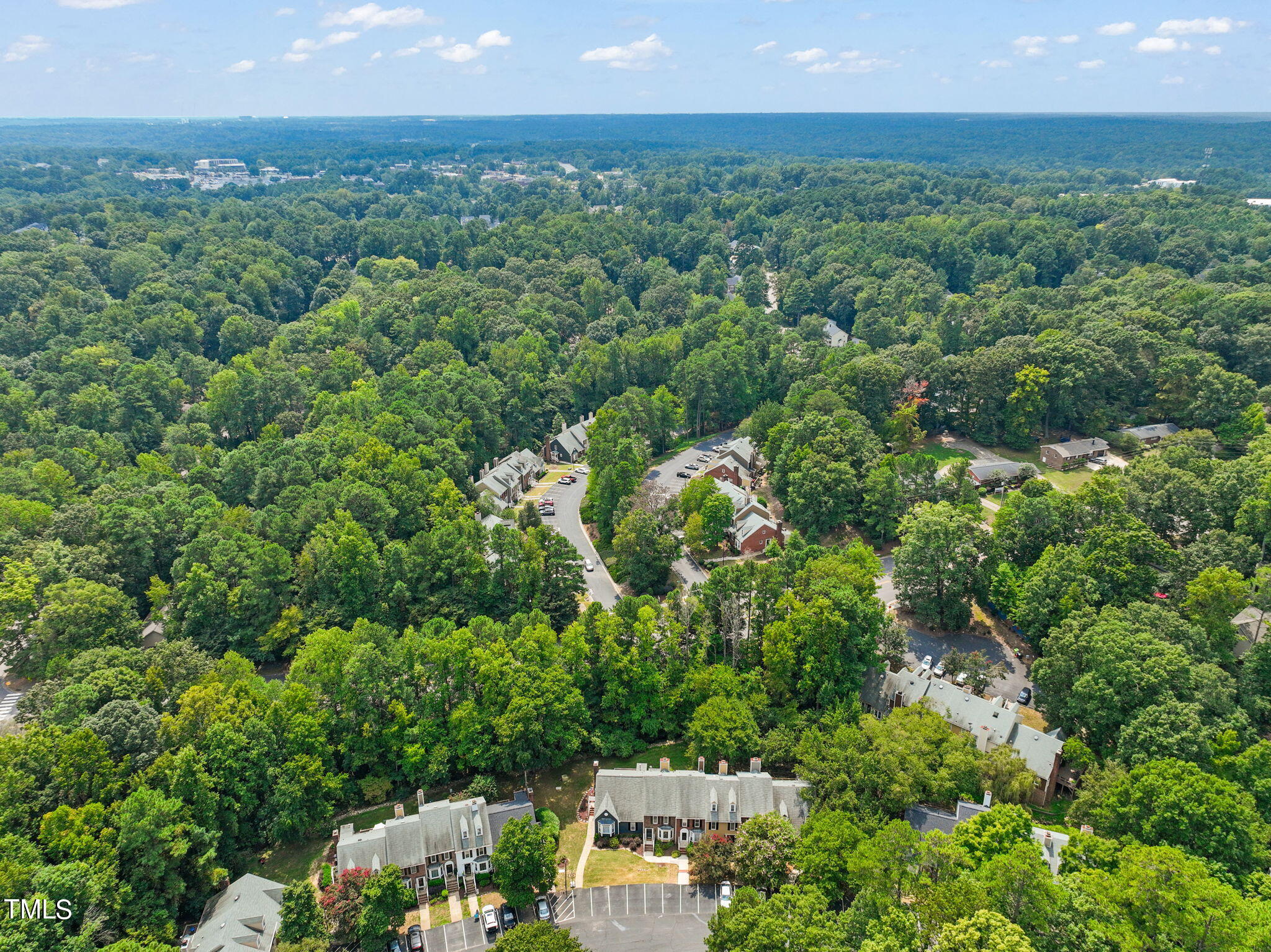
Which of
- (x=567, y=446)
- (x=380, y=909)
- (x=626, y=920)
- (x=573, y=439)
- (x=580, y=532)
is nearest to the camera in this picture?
(x=380, y=909)

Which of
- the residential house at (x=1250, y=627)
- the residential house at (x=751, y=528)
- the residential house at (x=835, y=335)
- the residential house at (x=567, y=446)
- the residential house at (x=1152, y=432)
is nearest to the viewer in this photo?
the residential house at (x=1250, y=627)

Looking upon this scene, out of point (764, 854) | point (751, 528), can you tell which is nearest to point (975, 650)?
point (751, 528)

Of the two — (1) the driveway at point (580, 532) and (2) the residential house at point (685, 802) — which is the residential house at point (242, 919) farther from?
(1) the driveway at point (580, 532)

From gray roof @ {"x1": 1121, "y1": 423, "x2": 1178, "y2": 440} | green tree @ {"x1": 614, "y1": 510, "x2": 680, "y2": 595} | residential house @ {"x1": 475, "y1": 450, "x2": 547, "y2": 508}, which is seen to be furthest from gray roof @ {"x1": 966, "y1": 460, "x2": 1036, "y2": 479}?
residential house @ {"x1": 475, "y1": 450, "x2": 547, "y2": 508}

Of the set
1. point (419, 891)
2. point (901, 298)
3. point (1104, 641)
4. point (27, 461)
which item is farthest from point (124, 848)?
point (901, 298)

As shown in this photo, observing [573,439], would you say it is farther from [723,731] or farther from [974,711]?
[974,711]

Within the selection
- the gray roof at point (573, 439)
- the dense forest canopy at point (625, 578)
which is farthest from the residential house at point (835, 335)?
the gray roof at point (573, 439)
